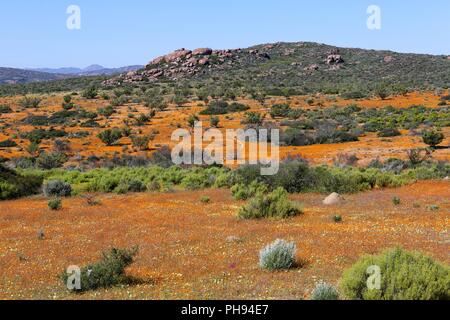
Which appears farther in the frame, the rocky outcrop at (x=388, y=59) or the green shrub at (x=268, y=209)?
the rocky outcrop at (x=388, y=59)

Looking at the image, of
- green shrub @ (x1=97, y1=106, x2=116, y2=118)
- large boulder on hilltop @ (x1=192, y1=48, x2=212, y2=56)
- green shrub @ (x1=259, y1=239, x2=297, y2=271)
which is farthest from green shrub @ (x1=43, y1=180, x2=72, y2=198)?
large boulder on hilltop @ (x1=192, y1=48, x2=212, y2=56)

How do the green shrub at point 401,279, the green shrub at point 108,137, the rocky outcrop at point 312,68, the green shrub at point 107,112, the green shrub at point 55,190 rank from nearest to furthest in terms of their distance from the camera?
the green shrub at point 401,279 < the green shrub at point 55,190 < the green shrub at point 108,137 < the green shrub at point 107,112 < the rocky outcrop at point 312,68

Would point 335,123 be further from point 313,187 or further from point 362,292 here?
point 362,292

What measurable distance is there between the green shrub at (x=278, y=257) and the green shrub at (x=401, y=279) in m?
2.27

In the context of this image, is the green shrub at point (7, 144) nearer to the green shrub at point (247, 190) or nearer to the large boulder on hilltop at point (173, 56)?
the green shrub at point (247, 190)

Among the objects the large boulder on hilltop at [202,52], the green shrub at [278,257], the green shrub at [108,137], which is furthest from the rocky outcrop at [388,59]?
the green shrub at [278,257]

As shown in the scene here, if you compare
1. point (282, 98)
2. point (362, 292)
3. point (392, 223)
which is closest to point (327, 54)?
point (282, 98)

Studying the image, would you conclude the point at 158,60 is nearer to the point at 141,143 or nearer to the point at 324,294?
the point at 141,143

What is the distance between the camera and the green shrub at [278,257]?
9961 millimetres

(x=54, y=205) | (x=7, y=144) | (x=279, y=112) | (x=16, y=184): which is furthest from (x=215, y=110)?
(x=54, y=205)

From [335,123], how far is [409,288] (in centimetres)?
4491

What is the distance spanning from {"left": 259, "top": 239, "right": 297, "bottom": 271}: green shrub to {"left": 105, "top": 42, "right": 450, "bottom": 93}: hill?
77681 mm

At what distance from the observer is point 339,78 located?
10212 cm

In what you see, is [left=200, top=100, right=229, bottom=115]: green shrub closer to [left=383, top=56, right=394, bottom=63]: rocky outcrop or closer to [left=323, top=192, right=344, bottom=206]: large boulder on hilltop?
[left=323, top=192, right=344, bottom=206]: large boulder on hilltop
